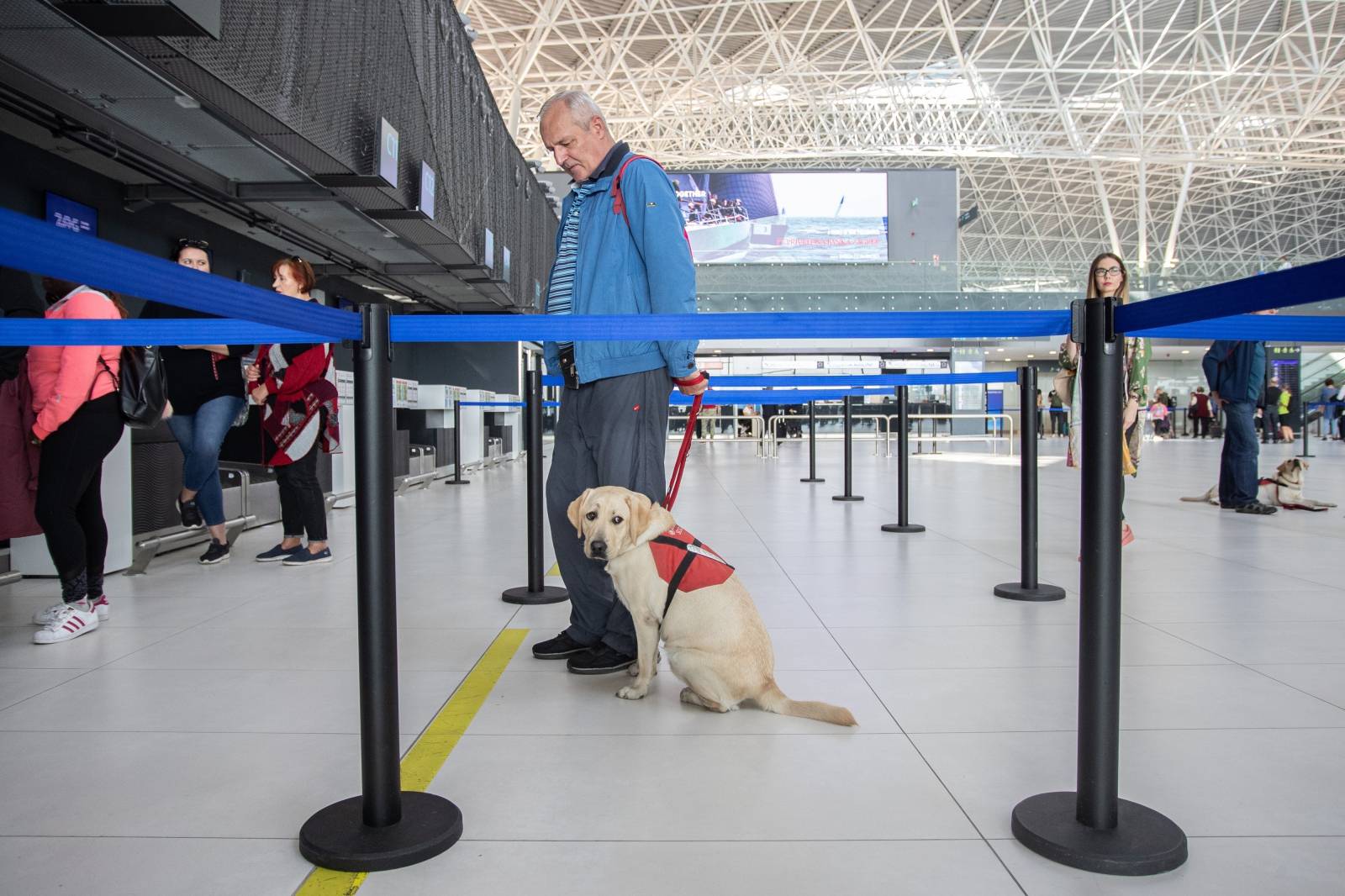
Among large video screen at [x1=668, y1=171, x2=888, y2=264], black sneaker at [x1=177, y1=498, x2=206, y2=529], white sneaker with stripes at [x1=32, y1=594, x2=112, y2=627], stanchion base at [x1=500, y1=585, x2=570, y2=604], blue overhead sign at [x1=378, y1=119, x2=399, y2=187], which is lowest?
stanchion base at [x1=500, y1=585, x2=570, y2=604]

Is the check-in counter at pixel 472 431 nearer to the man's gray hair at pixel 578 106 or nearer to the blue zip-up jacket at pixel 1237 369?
the blue zip-up jacket at pixel 1237 369

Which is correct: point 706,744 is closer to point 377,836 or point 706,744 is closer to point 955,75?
point 377,836

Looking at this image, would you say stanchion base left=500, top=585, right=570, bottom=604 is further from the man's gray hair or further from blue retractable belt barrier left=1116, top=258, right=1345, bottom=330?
blue retractable belt barrier left=1116, top=258, right=1345, bottom=330

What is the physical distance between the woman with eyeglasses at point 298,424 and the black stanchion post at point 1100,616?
464 cm

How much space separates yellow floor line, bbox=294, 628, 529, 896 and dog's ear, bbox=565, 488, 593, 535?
0.60m

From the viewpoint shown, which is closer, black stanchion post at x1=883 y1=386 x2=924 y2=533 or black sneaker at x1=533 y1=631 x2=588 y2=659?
black sneaker at x1=533 y1=631 x2=588 y2=659

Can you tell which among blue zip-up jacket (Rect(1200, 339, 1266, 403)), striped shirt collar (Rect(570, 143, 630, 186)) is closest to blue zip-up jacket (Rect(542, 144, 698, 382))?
striped shirt collar (Rect(570, 143, 630, 186))

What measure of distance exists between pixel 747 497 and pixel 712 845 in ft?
25.5

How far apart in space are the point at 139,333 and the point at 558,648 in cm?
169

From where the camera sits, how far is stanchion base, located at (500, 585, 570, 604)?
4273 millimetres

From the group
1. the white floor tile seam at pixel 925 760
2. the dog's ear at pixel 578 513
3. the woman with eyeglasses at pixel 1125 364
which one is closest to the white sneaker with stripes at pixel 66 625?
the dog's ear at pixel 578 513

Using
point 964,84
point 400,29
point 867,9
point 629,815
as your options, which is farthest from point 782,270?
point 629,815

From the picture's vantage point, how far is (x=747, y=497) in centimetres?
948

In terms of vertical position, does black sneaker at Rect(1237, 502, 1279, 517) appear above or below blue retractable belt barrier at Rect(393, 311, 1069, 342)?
below
